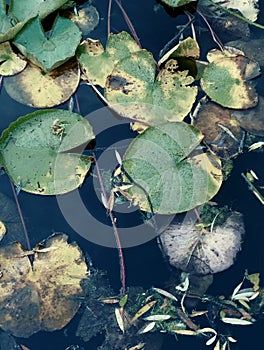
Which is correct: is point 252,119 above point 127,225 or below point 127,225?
above

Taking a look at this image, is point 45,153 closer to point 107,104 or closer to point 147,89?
point 107,104

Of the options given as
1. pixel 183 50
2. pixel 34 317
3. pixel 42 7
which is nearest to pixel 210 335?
pixel 34 317

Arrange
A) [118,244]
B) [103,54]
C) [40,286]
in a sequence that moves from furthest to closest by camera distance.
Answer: [103,54], [118,244], [40,286]

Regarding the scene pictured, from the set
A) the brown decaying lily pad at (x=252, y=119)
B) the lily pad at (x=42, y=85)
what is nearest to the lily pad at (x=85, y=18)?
the lily pad at (x=42, y=85)

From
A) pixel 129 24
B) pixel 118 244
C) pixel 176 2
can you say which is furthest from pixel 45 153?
pixel 176 2

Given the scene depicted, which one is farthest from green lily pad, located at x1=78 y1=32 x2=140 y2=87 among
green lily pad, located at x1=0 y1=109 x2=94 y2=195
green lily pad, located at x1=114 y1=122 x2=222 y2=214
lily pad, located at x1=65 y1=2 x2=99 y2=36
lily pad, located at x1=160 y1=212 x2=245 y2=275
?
lily pad, located at x1=160 y1=212 x2=245 y2=275

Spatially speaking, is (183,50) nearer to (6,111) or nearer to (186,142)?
(186,142)

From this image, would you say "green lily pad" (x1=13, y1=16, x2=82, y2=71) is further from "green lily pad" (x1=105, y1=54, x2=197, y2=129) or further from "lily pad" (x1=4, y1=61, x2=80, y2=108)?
"green lily pad" (x1=105, y1=54, x2=197, y2=129)
